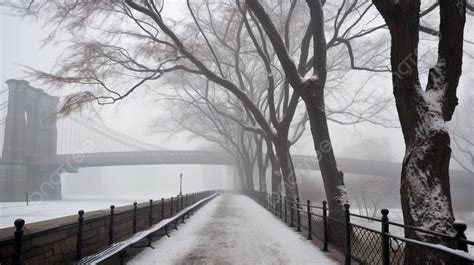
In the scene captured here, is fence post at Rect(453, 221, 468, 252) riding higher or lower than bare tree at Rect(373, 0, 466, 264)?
lower

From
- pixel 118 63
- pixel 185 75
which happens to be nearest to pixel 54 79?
pixel 118 63

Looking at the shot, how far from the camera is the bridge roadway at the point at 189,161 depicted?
57.3 m

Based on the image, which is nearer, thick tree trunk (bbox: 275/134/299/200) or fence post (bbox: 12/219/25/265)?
fence post (bbox: 12/219/25/265)

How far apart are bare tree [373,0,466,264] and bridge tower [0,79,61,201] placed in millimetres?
47273

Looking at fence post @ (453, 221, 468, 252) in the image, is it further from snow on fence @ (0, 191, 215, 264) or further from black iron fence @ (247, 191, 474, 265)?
snow on fence @ (0, 191, 215, 264)

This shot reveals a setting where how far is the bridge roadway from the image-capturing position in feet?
188

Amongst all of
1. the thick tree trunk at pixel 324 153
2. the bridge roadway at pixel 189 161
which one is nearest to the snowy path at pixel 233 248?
the thick tree trunk at pixel 324 153

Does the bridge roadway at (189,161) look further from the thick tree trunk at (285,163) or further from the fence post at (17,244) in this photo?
the fence post at (17,244)

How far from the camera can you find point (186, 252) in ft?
28.1

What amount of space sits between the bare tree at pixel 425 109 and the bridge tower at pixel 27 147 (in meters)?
47.3

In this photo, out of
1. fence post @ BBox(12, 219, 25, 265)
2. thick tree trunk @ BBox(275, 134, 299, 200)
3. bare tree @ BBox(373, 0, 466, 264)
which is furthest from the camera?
thick tree trunk @ BBox(275, 134, 299, 200)

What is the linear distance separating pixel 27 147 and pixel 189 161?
28099 millimetres

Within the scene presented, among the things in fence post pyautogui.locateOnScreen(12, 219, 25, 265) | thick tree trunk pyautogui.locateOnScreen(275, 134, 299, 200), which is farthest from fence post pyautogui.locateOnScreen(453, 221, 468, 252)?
thick tree trunk pyautogui.locateOnScreen(275, 134, 299, 200)

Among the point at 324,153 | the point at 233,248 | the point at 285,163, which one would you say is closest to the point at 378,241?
the point at 233,248
